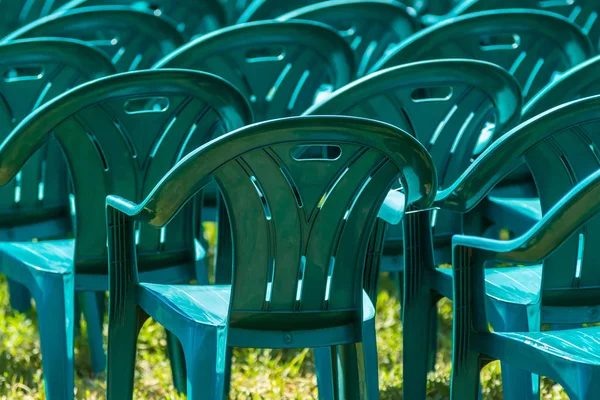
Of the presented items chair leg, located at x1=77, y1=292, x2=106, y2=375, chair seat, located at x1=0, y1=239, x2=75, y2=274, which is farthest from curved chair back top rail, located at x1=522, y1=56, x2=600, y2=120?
chair leg, located at x1=77, y1=292, x2=106, y2=375

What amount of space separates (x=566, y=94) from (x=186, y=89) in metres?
1.29

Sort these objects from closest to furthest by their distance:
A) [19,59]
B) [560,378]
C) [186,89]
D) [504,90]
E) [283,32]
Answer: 1. [560,378]
2. [186,89]
3. [504,90]
4. [19,59]
5. [283,32]

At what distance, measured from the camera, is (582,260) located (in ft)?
8.46

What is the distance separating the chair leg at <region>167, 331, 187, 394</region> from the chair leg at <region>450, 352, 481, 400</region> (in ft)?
3.69

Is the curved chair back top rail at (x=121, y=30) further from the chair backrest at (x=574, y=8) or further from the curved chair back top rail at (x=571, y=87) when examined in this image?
the curved chair back top rail at (x=571, y=87)

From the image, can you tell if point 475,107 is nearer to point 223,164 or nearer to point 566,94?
point 566,94

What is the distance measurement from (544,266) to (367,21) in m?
2.27

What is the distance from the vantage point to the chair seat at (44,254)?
3.07 meters

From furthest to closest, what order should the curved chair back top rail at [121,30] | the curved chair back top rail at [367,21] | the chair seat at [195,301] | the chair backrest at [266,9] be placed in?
the chair backrest at [266,9] < the curved chair back top rail at [367,21] < the curved chair back top rail at [121,30] < the chair seat at [195,301]

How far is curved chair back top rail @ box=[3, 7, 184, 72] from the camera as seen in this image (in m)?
3.89

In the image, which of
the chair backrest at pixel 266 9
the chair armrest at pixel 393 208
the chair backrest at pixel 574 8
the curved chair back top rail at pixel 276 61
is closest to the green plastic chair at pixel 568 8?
the chair backrest at pixel 574 8

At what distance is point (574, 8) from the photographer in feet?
16.2

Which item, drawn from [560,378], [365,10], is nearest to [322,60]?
[365,10]

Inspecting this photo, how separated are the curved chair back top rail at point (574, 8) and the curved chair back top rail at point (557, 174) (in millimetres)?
2141
